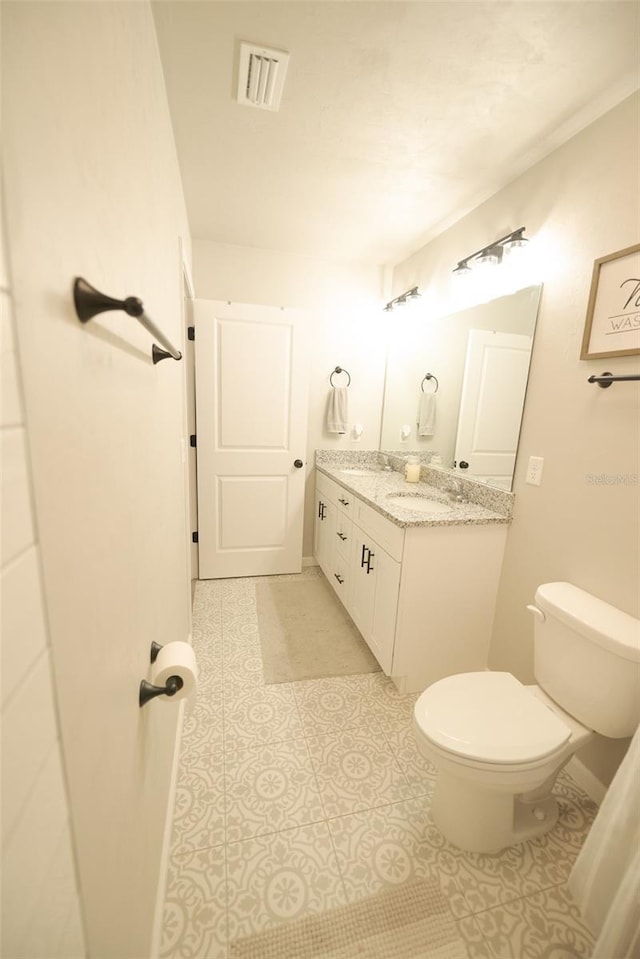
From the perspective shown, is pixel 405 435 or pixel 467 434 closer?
pixel 467 434

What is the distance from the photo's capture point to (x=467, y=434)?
80.4 inches

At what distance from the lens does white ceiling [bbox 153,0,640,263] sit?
104cm

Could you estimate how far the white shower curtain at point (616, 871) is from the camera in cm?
81

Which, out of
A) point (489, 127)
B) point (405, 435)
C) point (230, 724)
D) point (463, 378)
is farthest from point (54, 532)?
point (405, 435)

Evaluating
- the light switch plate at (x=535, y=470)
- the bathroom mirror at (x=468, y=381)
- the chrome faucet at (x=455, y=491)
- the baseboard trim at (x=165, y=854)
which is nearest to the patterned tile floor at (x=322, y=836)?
the baseboard trim at (x=165, y=854)

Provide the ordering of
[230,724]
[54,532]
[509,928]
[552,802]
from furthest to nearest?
[230,724]
[552,802]
[509,928]
[54,532]

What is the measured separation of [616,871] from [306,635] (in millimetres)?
1520

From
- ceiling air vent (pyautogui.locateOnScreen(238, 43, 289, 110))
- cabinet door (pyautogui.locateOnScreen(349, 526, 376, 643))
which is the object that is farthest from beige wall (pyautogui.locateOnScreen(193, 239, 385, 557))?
ceiling air vent (pyautogui.locateOnScreen(238, 43, 289, 110))

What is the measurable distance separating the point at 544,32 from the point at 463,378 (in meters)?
1.26

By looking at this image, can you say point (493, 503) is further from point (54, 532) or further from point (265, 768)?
point (54, 532)

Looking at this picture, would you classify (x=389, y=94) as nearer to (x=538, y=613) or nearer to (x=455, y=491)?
(x=455, y=491)

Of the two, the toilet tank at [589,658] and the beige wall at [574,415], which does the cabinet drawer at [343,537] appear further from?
the toilet tank at [589,658]

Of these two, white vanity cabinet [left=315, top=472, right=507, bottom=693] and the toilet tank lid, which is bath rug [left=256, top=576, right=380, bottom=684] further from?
the toilet tank lid

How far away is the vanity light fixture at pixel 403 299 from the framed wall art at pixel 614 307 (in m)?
1.29
